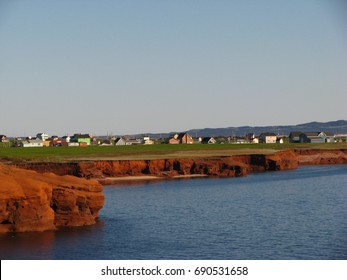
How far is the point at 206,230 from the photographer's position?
5634 centimetres

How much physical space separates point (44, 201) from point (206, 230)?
605 inches

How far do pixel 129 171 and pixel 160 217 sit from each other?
6428cm

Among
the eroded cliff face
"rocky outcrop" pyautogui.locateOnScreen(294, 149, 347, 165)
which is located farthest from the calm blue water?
"rocky outcrop" pyautogui.locateOnScreen(294, 149, 347, 165)

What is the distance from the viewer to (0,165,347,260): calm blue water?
1832 inches

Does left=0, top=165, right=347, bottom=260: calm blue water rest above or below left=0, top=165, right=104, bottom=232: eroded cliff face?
below

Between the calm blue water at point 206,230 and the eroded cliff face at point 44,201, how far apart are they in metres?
1.70

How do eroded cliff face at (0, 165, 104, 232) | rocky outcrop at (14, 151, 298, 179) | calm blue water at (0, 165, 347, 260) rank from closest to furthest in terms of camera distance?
1. calm blue water at (0, 165, 347, 260)
2. eroded cliff face at (0, 165, 104, 232)
3. rocky outcrop at (14, 151, 298, 179)

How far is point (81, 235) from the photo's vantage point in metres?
54.3

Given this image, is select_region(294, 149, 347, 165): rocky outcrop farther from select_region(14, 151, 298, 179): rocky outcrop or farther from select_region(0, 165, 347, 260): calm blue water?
select_region(0, 165, 347, 260): calm blue water

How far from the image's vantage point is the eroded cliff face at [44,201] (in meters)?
54.4

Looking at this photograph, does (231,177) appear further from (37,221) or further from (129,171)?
(37,221)

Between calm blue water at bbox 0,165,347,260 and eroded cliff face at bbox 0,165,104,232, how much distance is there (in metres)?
1.70

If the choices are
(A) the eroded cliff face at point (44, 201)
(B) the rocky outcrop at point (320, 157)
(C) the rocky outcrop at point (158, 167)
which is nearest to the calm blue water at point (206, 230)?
(A) the eroded cliff face at point (44, 201)

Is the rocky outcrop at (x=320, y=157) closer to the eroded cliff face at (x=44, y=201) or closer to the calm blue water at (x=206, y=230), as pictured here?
the calm blue water at (x=206, y=230)
